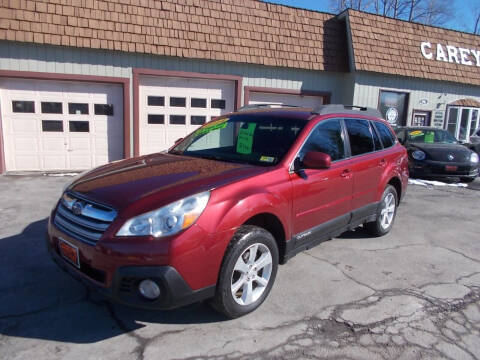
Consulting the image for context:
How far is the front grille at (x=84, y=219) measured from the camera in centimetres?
264

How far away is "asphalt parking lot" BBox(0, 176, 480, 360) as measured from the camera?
8.64 feet

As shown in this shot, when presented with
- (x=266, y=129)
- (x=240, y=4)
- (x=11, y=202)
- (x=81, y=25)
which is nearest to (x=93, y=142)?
(x=81, y=25)

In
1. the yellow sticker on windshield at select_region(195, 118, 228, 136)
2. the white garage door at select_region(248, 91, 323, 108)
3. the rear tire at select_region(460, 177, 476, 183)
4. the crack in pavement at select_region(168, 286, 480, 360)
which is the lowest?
the crack in pavement at select_region(168, 286, 480, 360)

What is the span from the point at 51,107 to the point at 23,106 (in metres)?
0.61

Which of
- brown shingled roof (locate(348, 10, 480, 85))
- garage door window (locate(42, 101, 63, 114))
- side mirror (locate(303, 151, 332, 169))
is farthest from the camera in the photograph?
brown shingled roof (locate(348, 10, 480, 85))

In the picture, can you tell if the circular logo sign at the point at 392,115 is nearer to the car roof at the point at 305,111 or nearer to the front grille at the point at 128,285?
the car roof at the point at 305,111

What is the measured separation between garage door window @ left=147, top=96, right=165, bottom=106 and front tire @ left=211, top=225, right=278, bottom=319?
7763mm

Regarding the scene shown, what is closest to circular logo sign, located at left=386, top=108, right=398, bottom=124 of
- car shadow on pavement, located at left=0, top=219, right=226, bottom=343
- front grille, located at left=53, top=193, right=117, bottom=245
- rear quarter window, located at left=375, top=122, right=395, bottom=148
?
rear quarter window, located at left=375, top=122, right=395, bottom=148

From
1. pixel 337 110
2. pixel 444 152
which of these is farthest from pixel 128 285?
pixel 444 152

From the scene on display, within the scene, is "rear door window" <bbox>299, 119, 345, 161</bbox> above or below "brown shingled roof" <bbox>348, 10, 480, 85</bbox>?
below

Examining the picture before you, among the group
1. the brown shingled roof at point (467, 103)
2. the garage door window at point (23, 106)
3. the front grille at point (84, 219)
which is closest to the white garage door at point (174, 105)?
the garage door window at point (23, 106)

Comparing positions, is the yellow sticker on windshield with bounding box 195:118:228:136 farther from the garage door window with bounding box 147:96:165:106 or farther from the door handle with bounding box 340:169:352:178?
the garage door window with bounding box 147:96:165:106

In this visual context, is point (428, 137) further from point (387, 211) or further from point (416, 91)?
point (387, 211)

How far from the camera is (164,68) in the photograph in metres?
9.74
